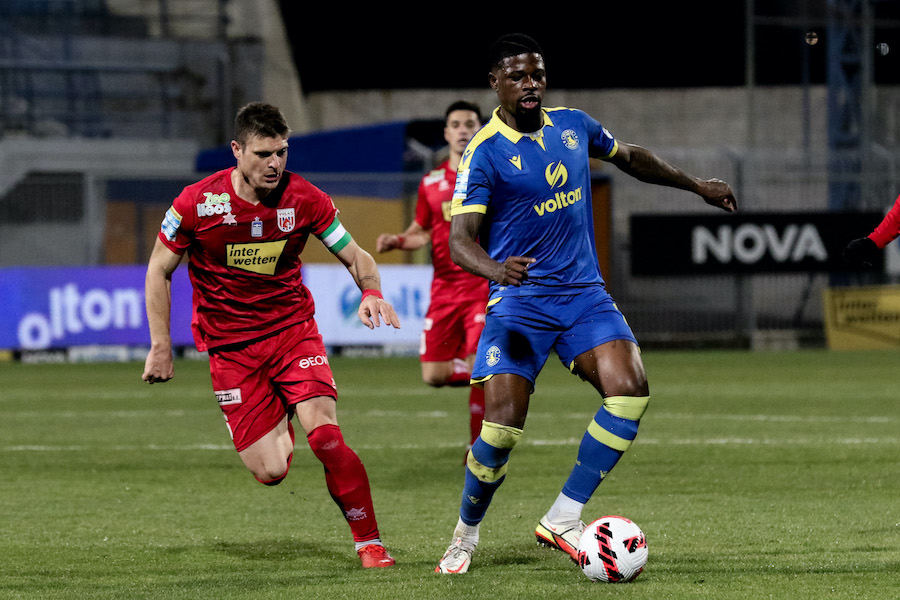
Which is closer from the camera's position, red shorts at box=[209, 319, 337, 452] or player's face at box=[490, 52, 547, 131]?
player's face at box=[490, 52, 547, 131]

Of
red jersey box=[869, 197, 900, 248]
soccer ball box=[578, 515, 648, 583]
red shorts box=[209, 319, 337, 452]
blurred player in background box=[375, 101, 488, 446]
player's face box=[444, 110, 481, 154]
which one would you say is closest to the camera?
soccer ball box=[578, 515, 648, 583]

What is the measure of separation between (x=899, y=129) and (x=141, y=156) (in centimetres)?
1630

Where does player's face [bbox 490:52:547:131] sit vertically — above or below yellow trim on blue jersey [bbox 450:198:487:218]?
above

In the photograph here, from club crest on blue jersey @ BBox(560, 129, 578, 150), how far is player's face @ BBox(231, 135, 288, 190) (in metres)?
1.21

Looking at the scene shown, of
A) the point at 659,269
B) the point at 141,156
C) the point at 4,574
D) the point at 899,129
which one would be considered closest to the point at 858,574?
the point at 4,574

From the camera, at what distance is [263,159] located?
5.71 metres

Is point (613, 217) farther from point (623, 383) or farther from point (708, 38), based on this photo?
point (623, 383)

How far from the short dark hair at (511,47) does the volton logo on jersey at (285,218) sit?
44.9 inches

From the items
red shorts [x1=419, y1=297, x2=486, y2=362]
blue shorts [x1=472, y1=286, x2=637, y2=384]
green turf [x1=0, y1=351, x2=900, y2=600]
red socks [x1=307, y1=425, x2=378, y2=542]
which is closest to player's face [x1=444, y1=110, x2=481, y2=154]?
red shorts [x1=419, y1=297, x2=486, y2=362]

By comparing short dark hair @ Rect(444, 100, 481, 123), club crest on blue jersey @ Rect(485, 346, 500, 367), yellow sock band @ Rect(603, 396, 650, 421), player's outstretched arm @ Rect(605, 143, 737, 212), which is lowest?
yellow sock band @ Rect(603, 396, 650, 421)

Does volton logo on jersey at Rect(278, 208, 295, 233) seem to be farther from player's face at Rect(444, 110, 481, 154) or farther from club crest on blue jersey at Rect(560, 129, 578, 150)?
player's face at Rect(444, 110, 481, 154)

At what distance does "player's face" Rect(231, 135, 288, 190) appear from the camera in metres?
5.69

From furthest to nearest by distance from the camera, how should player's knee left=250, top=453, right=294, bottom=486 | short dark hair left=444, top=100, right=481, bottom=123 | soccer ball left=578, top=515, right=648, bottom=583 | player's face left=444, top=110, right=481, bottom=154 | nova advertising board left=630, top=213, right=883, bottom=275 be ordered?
nova advertising board left=630, top=213, right=883, bottom=275
short dark hair left=444, top=100, right=481, bottom=123
player's face left=444, top=110, right=481, bottom=154
player's knee left=250, top=453, right=294, bottom=486
soccer ball left=578, top=515, right=648, bottom=583

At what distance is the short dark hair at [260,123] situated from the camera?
566cm
